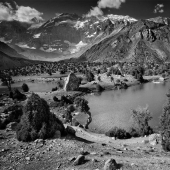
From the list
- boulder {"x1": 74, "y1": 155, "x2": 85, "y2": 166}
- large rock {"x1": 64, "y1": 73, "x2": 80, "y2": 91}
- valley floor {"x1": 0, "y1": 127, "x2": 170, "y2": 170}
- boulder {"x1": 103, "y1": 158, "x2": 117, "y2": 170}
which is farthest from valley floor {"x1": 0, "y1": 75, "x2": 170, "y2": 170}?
large rock {"x1": 64, "y1": 73, "x2": 80, "y2": 91}

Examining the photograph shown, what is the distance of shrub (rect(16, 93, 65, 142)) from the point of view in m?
26.9

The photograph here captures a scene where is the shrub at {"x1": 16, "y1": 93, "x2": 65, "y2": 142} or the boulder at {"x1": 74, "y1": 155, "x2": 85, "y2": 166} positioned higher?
the shrub at {"x1": 16, "y1": 93, "x2": 65, "y2": 142}

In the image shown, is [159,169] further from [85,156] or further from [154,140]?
[154,140]

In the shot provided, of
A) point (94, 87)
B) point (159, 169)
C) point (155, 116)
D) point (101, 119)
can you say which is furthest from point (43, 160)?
point (94, 87)

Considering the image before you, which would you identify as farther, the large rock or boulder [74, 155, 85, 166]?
the large rock

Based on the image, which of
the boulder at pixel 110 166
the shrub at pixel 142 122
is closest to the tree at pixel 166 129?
the shrub at pixel 142 122

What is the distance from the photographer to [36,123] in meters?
28.3

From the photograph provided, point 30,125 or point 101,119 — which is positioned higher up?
point 30,125

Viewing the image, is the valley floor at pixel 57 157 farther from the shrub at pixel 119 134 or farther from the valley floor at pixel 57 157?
the shrub at pixel 119 134

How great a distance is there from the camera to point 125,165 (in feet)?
67.7

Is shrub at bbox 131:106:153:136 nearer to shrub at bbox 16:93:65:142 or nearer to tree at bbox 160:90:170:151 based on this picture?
tree at bbox 160:90:170:151

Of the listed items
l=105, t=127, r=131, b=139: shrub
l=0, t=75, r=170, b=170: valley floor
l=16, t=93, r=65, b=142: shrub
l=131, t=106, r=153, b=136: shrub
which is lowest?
l=105, t=127, r=131, b=139: shrub

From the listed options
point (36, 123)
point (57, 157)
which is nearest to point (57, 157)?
point (57, 157)

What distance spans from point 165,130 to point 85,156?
61.3 ft
